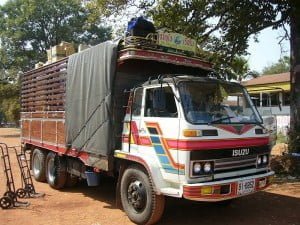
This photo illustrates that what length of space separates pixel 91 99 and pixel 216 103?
2672mm

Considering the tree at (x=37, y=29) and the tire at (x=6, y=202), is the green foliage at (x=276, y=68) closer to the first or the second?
the tree at (x=37, y=29)

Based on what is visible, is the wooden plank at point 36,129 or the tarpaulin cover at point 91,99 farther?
the wooden plank at point 36,129

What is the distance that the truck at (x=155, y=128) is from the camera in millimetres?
6652

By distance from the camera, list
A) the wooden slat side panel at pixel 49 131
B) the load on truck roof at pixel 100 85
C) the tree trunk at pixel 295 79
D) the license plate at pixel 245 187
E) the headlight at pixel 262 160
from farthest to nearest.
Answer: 1. the tree trunk at pixel 295 79
2. the wooden slat side panel at pixel 49 131
3. the load on truck roof at pixel 100 85
4. the headlight at pixel 262 160
5. the license plate at pixel 245 187

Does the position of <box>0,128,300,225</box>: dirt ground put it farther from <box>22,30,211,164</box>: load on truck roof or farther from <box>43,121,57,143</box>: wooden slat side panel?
<box>43,121,57,143</box>: wooden slat side panel

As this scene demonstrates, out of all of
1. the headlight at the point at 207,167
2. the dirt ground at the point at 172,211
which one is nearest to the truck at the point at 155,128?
the headlight at the point at 207,167

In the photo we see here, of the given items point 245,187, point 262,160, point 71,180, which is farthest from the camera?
point 71,180

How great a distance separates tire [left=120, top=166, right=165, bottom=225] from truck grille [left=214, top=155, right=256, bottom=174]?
1.05m

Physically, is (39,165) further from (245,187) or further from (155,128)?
(245,187)

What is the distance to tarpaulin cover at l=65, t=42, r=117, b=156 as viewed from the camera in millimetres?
8078

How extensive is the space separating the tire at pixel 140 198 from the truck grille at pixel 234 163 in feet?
3.43

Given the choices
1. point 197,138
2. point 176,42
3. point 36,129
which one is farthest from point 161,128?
point 36,129

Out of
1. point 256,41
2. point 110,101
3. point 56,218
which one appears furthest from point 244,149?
point 256,41

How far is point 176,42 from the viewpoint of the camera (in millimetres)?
8500
